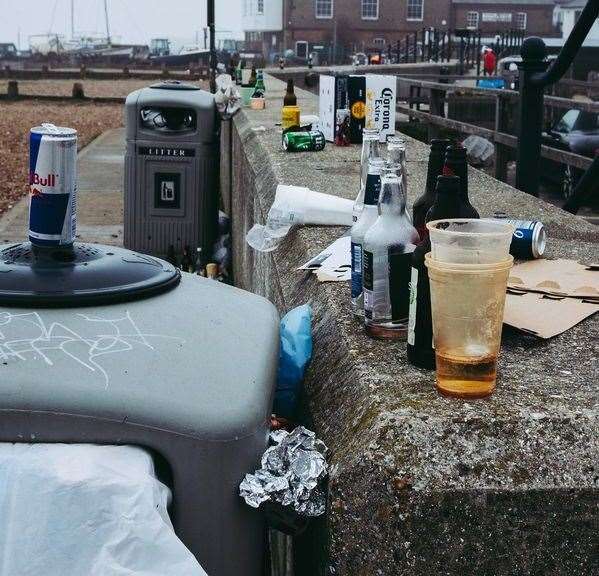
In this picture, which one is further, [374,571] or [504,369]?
[504,369]

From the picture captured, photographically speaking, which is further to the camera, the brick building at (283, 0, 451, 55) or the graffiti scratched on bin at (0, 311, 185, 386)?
the brick building at (283, 0, 451, 55)

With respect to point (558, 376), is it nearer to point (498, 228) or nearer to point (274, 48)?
point (498, 228)

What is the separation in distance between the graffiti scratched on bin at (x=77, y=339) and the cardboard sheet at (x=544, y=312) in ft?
2.57

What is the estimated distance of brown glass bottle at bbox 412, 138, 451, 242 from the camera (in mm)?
2602

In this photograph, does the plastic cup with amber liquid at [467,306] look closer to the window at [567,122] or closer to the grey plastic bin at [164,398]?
the grey plastic bin at [164,398]

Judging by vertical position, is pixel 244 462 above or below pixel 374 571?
above

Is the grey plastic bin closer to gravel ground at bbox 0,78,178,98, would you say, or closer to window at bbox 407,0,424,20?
gravel ground at bbox 0,78,178,98

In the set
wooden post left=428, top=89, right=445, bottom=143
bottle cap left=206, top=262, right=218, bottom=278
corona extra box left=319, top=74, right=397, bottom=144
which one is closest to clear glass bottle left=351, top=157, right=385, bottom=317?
corona extra box left=319, top=74, right=397, bottom=144

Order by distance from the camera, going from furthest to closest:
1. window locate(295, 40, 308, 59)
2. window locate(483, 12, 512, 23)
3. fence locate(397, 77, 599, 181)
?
window locate(483, 12, 512, 23) < window locate(295, 40, 308, 59) < fence locate(397, 77, 599, 181)

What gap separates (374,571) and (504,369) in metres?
0.53

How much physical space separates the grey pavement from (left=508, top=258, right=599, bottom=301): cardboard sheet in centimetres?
622

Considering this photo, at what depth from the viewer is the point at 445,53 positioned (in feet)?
158

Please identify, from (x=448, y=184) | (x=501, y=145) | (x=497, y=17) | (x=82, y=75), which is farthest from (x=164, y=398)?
(x=497, y=17)

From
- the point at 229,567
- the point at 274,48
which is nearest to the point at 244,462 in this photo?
the point at 229,567
